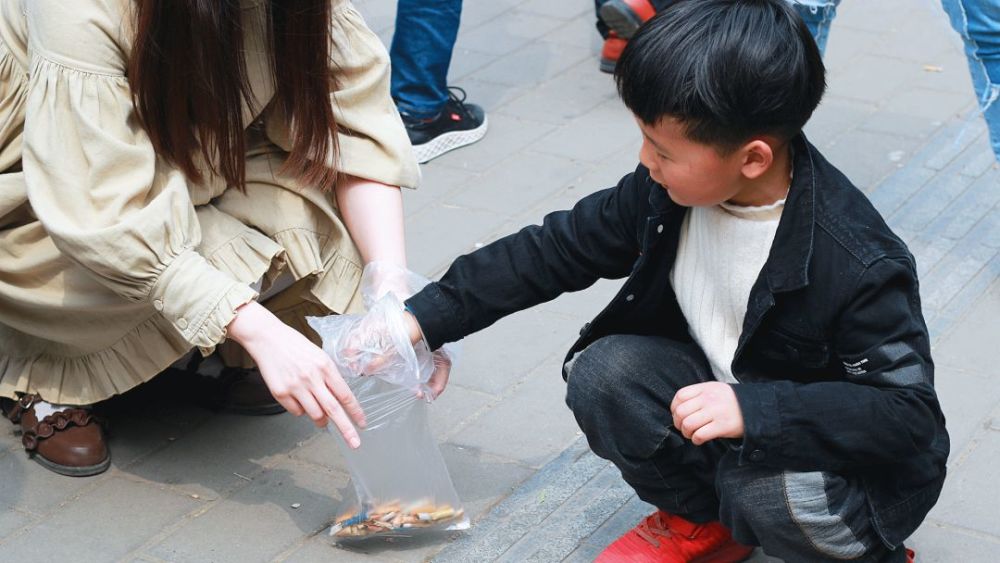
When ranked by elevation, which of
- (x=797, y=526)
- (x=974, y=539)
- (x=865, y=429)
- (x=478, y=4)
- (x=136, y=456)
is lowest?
(x=478, y=4)

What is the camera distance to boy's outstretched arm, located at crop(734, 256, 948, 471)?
1.95 m

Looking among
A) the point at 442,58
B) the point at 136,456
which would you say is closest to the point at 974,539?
the point at 136,456

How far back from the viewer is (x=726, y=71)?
6.37 feet

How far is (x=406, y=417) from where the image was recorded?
93.7 inches

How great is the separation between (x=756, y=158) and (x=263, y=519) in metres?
1.14

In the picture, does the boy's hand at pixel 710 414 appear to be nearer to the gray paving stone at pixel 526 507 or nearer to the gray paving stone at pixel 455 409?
the gray paving stone at pixel 526 507

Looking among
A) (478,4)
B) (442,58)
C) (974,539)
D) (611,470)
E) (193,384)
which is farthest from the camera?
(478,4)

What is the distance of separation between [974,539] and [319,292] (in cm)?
127

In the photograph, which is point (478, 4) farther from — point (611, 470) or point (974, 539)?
point (974, 539)

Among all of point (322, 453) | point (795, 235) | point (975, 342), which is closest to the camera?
point (795, 235)

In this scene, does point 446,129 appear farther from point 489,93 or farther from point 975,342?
point 975,342

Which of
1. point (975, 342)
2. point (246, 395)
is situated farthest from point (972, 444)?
point (246, 395)

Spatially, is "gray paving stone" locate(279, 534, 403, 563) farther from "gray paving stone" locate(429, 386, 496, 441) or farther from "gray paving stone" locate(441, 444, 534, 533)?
"gray paving stone" locate(429, 386, 496, 441)

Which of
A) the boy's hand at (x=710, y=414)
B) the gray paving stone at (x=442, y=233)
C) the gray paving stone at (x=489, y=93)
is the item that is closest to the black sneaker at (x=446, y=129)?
the gray paving stone at (x=489, y=93)
